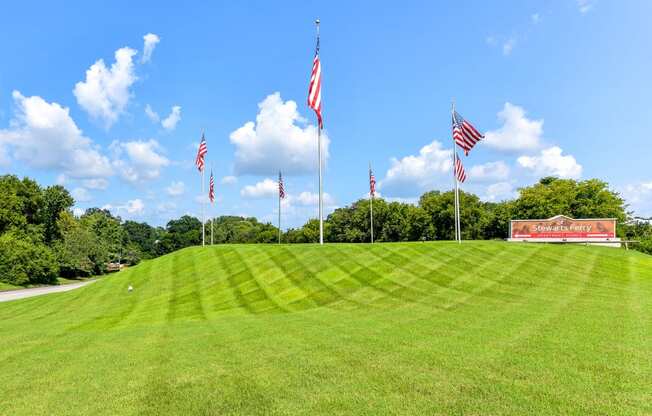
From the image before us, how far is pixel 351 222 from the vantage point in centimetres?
8112

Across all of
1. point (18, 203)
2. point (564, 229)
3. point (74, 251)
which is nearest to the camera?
point (564, 229)

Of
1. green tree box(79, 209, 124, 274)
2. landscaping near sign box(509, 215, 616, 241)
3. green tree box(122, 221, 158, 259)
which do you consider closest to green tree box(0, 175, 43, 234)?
green tree box(79, 209, 124, 274)

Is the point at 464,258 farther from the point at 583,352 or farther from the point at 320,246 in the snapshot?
the point at 583,352

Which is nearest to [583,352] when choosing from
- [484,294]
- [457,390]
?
[457,390]

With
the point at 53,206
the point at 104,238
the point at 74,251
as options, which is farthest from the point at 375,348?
the point at 104,238

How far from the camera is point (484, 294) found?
16984 millimetres

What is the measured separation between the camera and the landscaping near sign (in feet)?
107

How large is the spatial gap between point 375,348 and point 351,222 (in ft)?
236

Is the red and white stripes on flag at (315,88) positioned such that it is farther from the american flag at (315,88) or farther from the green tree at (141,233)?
the green tree at (141,233)

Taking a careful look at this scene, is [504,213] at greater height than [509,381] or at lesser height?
greater

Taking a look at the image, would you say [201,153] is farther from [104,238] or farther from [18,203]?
[104,238]

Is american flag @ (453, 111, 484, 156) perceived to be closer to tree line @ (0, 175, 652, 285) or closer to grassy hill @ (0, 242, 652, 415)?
grassy hill @ (0, 242, 652, 415)

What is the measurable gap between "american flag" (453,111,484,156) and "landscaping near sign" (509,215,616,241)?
11.0 meters

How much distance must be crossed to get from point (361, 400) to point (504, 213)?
70.4m
